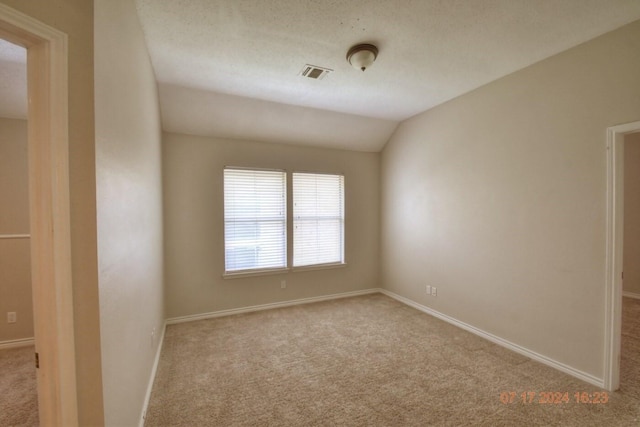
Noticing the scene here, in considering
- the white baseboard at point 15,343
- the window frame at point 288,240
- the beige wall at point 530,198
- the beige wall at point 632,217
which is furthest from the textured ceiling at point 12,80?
the beige wall at point 632,217

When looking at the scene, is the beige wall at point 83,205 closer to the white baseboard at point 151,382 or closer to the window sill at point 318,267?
the white baseboard at point 151,382

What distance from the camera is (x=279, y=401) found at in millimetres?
2107

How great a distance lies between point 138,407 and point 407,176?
3.94 m

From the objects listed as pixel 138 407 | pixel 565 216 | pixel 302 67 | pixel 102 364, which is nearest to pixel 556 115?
pixel 565 216

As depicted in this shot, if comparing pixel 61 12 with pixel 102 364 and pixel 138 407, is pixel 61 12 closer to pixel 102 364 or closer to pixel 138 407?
pixel 102 364

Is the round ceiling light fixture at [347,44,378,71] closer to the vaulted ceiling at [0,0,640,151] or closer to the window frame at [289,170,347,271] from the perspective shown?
the vaulted ceiling at [0,0,640,151]

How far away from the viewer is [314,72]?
275cm

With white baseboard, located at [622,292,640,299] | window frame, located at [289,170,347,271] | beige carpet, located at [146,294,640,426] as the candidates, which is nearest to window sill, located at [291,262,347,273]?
window frame, located at [289,170,347,271]

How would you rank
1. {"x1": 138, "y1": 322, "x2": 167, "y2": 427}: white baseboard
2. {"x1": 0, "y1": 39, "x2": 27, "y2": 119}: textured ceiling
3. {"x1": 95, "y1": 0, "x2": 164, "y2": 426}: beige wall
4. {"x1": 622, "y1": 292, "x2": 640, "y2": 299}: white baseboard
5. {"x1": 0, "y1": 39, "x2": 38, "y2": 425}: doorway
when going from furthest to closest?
{"x1": 622, "y1": 292, "x2": 640, "y2": 299}: white baseboard
{"x1": 0, "y1": 39, "x2": 38, "y2": 425}: doorway
{"x1": 0, "y1": 39, "x2": 27, "y2": 119}: textured ceiling
{"x1": 138, "y1": 322, "x2": 167, "y2": 427}: white baseboard
{"x1": 95, "y1": 0, "x2": 164, "y2": 426}: beige wall

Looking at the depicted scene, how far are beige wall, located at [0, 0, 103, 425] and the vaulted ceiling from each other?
1032 millimetres

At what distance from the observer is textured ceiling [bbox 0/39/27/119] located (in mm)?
2042

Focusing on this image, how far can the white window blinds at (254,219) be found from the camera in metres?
3.86
